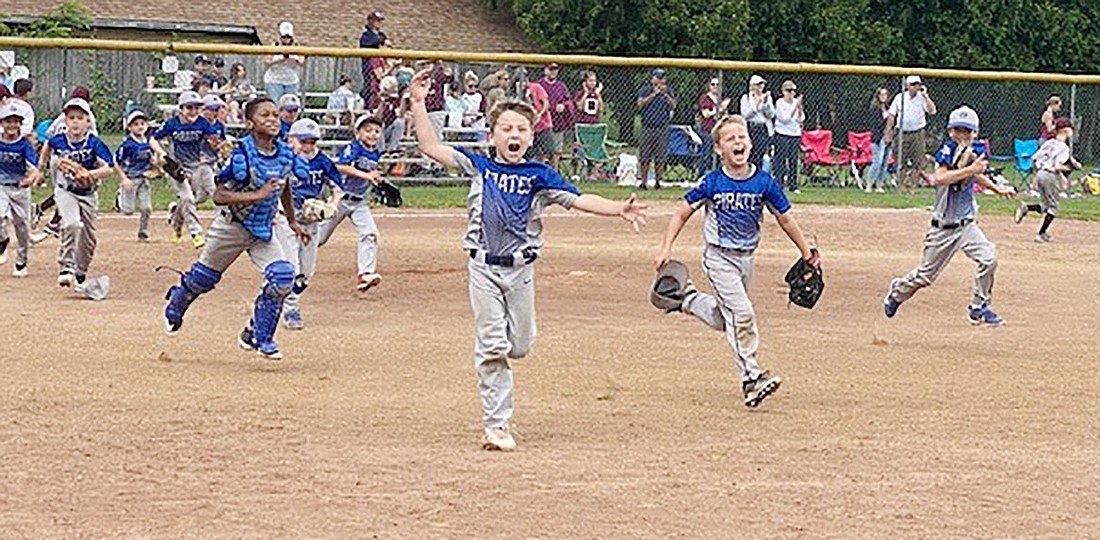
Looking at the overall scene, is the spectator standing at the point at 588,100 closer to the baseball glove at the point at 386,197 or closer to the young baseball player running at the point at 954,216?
the baseball glove at the point at 386,197

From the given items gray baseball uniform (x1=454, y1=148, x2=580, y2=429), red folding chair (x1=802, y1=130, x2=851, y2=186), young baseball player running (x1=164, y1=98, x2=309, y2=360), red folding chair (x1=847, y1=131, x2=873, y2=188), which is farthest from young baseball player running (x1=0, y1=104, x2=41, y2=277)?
red folding chair (x1=847, y1=131, x2=873, y2=188)

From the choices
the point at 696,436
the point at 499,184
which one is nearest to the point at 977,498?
the point at 696,436

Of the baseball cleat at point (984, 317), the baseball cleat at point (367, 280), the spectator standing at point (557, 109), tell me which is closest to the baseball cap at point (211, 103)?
the baseball cleat at point (367, 280)

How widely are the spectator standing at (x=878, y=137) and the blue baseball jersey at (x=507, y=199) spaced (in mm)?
18541

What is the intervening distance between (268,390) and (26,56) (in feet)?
48.9

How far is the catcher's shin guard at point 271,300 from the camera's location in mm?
11789

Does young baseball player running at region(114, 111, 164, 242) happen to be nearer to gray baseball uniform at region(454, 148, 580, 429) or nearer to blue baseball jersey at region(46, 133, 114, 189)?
blue baseball jersey at region(46, 133, 114, 189)

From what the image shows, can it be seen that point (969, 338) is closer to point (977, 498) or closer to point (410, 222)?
point (977, 498)

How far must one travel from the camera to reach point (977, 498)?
26.8 feet

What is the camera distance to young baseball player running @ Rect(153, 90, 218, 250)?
18.8m

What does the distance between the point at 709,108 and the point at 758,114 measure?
680 mm

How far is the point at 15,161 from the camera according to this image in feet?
53.1

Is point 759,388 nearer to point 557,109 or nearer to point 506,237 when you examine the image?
point 506,237

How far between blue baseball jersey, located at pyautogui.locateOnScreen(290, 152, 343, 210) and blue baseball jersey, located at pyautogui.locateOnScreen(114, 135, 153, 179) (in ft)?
16.6
